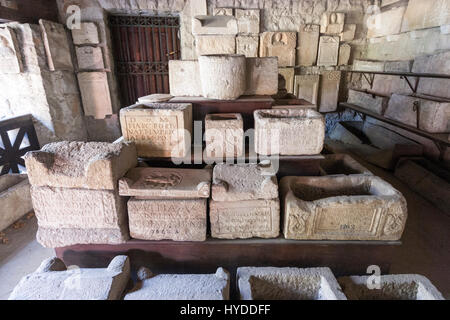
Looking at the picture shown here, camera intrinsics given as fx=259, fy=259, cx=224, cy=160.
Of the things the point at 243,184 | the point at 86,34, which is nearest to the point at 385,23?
the point at 243,184

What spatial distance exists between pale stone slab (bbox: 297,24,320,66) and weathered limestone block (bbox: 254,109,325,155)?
3582mm

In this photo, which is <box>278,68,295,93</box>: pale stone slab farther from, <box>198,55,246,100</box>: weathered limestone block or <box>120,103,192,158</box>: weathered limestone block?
<box>120,103,192,158</box>: weathered limestone block

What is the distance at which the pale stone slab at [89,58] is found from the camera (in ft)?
16.0

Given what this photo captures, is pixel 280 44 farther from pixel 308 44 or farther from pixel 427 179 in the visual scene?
pixel 427 179

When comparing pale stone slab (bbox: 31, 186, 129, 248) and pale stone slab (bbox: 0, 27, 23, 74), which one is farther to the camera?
pale stone slab (bbox: 0, 27, 23, 74)

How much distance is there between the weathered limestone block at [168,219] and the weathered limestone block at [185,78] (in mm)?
1519

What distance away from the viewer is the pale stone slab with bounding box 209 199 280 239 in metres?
2.03

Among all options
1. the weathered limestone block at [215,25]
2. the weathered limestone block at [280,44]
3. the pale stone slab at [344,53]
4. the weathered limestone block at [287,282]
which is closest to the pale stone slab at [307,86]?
the weathered limestone block at [280,44]

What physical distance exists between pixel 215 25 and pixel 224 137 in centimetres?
356

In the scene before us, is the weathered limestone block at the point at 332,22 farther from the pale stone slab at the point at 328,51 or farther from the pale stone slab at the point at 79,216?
the pale stone slab at the point at 79,216

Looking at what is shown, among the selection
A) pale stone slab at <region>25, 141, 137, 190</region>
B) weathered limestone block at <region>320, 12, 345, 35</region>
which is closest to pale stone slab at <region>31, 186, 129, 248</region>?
pale stone slab at <region>25, 141, 137, 190</region>

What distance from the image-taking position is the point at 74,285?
5.37 feet

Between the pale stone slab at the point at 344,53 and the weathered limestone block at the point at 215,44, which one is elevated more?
the weathered limestone block at the point at 215,44

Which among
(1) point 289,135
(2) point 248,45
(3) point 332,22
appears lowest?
(1) point 289,135
